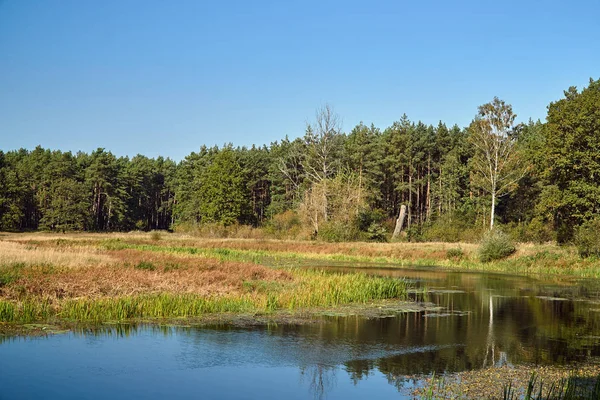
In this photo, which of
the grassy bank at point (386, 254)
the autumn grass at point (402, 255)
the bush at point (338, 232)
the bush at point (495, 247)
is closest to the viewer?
the grassy bank at point (386, 254)

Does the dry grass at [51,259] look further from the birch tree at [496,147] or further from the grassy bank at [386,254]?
the birch tree at [496,147]

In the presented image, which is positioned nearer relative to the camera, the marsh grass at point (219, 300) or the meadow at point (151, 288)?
the marsh grass at point (219, 300)

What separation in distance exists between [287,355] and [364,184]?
67699mm

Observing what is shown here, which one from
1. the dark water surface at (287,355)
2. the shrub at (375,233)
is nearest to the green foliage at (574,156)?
the shrub at (375,233)

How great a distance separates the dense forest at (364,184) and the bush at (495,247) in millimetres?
5722

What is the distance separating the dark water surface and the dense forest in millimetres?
27920

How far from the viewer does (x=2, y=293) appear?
18844 mm

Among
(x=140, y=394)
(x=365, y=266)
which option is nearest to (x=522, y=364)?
(x=140, y=394)

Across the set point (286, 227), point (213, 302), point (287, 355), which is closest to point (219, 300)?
point (213, 302)

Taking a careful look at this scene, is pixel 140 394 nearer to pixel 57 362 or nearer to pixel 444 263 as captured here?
pixel 57 362

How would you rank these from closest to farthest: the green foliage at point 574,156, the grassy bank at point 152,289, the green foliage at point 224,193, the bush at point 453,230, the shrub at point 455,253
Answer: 1. the grassy bank at point 152,289
2. the green foliage at point 574,156
3. the shrub at point 455,253
4. the bush at point 453,230
5. the green foliage at point 224,193

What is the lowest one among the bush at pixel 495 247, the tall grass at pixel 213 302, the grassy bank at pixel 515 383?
the grassy bank at pixel 515 383

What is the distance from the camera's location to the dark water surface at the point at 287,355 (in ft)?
39.9

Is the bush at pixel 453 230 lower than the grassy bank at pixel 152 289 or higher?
higher
